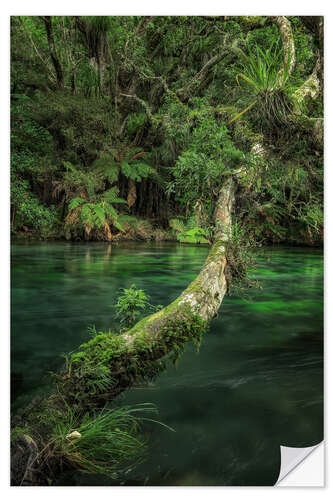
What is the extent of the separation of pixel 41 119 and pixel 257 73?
6.89ft

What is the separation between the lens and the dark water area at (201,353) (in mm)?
1744

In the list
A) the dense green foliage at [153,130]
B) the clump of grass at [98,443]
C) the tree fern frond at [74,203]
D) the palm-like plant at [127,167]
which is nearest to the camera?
the clump of grass at [98,443]

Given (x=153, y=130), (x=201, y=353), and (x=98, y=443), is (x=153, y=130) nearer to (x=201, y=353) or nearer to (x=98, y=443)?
(x=201, y=353)

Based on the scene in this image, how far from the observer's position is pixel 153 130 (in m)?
4.11

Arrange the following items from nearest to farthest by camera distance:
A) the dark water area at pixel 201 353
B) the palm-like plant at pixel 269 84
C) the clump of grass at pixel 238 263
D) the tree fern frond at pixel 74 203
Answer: the dark water area at pixel 201 353
the palm-like plant at pixel 269 84
the clump of grass at pixel 238 263
the tree fern frond at pixel 74 203

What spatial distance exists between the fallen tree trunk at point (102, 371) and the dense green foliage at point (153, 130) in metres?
1.24

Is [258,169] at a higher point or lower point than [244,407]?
higher

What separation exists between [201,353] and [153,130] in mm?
2622

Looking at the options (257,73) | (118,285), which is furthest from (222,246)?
(257,73)

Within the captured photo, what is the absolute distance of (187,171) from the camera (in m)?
3.09

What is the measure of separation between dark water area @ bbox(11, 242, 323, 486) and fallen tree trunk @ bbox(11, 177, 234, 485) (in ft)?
0.43

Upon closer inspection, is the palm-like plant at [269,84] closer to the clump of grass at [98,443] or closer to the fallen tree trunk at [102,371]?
the fallen tree trunk at [102,371]

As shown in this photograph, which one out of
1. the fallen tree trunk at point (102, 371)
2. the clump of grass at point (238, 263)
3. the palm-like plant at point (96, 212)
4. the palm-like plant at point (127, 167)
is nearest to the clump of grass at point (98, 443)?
the fallen tree trunk at point (102, 371)
